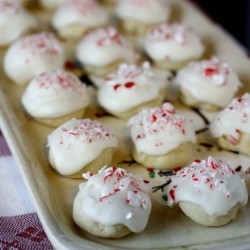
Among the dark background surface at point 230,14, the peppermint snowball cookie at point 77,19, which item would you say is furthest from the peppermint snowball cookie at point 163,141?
the dark background surface at point 230,14

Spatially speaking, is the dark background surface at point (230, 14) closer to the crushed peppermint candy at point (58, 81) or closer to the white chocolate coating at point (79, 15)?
the white chocolate coating at point (79, 15)

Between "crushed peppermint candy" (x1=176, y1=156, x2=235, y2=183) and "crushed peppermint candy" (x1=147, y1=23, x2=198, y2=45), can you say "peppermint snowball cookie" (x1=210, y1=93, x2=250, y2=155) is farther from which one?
"crushed peppermint candy" (x1=147, y1=23, x2=198, y2=45)

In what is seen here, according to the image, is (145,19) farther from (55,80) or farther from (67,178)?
(67,178)

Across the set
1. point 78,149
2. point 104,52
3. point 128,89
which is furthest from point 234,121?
point 104,52

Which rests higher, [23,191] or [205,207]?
[205,207]

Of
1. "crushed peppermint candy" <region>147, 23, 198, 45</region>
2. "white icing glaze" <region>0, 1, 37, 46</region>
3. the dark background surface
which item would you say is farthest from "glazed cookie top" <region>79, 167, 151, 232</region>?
the dark background surface

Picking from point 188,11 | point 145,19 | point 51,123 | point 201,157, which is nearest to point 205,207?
point 201,157
